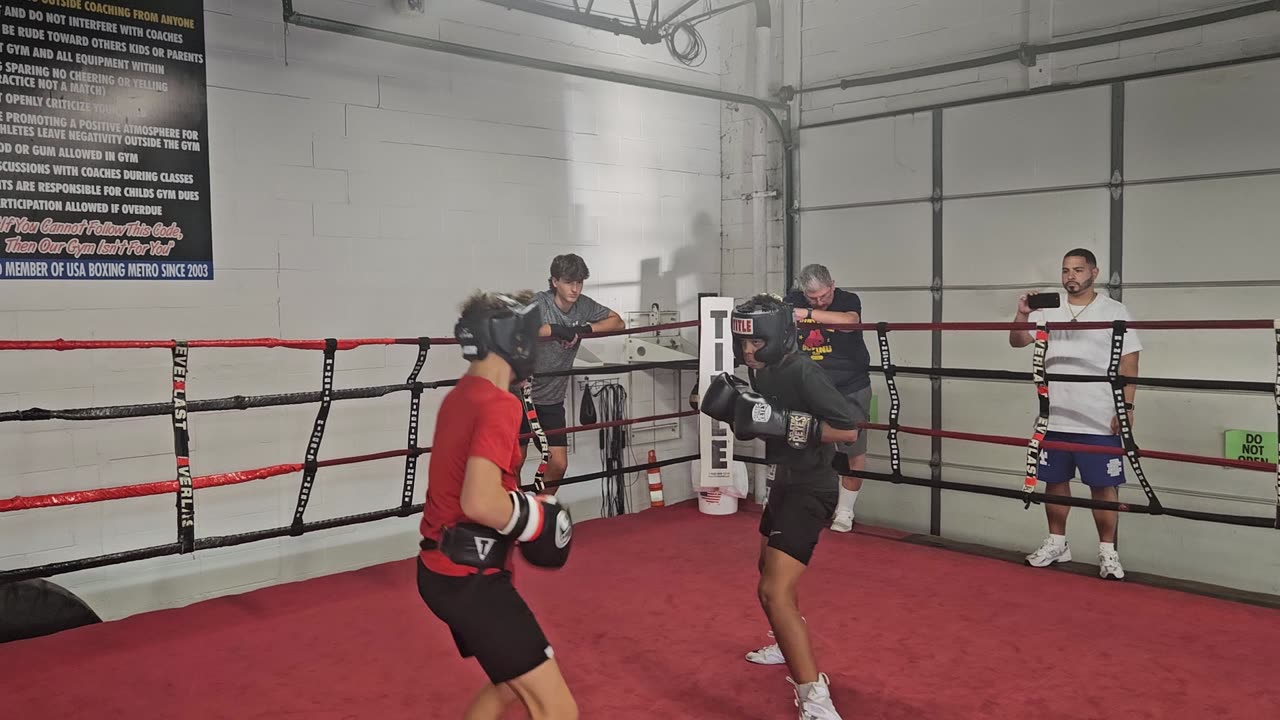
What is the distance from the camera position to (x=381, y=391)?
4008mm

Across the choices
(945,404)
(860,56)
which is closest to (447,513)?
(945,404)

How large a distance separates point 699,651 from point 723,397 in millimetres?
1076

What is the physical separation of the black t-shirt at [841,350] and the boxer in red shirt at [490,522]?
10.5ft

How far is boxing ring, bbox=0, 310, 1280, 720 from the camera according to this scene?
3041mm

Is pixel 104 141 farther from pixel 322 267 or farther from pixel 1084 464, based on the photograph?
pixel 1084 464

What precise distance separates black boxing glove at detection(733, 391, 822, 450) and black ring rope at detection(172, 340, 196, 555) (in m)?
1.99

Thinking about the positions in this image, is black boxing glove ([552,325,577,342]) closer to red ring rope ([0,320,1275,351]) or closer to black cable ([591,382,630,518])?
red ring rope ([0,320,1275,351])

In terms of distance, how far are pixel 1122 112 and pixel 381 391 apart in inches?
148

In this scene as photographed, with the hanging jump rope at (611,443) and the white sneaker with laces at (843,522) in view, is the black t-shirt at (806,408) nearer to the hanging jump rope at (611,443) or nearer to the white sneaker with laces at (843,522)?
the white sneaker with laces at (843,522)

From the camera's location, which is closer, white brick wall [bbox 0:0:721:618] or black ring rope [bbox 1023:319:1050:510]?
white brick wall [bbox 0:0:721:618]

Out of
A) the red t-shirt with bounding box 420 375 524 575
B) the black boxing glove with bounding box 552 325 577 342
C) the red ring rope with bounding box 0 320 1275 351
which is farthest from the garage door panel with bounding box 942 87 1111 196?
the red t-shirt with bounding box 420 375 524 575

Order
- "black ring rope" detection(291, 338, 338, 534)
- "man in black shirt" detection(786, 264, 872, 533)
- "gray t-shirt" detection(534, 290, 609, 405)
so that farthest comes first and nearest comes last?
"man in black shirt" detection(786, 264, 872, 533) < "gray t-shirt" detection(534, 290, 609, 405) < "black ring rope" detection(291, 338, 338, 534)

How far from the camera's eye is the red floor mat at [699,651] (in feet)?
9.87

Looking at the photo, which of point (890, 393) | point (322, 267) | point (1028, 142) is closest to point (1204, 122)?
point (1028, 142)
